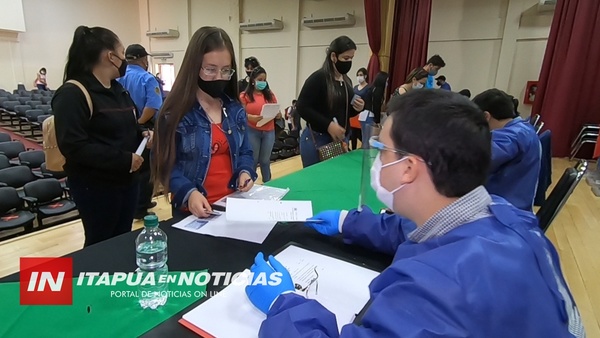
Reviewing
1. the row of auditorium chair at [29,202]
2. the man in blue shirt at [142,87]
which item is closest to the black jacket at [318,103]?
the man in blue shirt at [142,87]

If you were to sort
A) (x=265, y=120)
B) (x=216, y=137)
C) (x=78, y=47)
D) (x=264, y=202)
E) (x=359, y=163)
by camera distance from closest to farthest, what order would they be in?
(x=264, y=202) → (x=216, y=137) → (x=78, y=47) → (x=359, y=163) → (x=265, y=120)

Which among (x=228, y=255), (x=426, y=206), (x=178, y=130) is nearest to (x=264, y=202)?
(x=228, y=255)

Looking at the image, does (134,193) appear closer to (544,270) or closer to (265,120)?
(265,120)

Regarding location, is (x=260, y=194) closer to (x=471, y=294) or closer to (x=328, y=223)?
(x=328, y=223)

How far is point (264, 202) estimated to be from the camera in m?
1.26

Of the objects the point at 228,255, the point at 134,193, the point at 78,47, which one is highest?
the point at 78,47

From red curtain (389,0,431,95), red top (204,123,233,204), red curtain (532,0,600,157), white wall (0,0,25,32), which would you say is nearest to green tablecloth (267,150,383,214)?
red top (204,123,233,204)

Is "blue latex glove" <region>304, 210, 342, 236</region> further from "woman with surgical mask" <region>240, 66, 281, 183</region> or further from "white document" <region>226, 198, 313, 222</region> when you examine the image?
"woman with surgical mask" <region>240, 66, 281, 183</region>

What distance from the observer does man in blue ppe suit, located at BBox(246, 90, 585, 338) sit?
1.59 ft

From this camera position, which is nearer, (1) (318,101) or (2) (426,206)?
(2) (426,206)

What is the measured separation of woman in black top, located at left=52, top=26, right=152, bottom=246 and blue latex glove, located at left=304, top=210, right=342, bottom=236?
1.00 m

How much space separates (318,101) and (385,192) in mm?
1722

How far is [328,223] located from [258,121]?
81.4 inches

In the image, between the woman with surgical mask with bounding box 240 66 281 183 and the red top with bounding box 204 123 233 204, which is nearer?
the red top with bounding box 204 123 233 204
